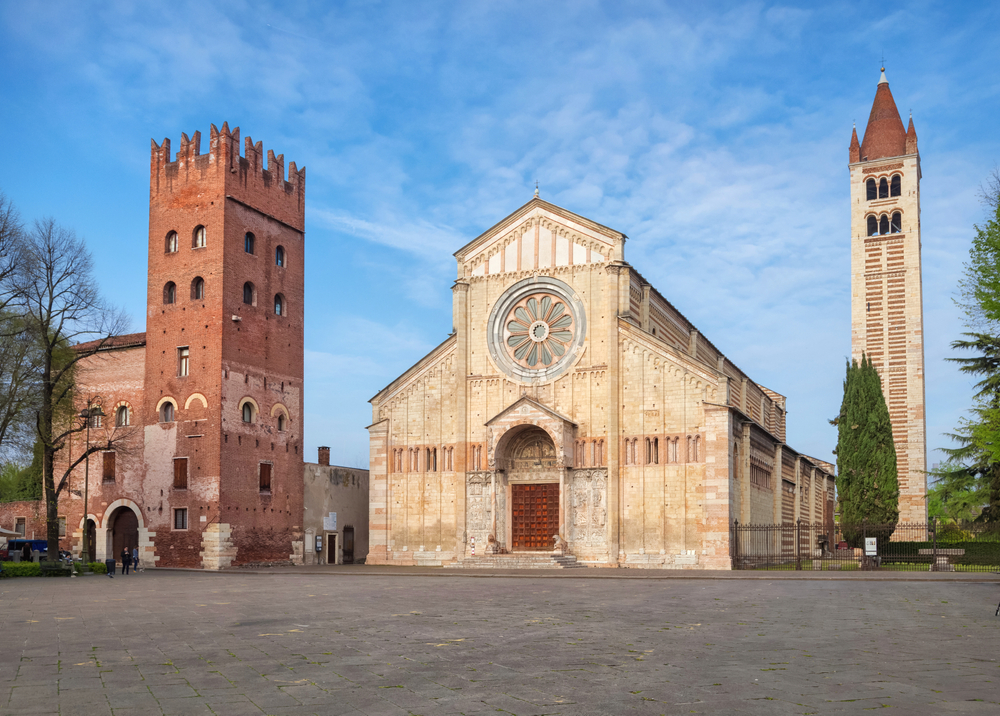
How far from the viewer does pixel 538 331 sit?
40344mm

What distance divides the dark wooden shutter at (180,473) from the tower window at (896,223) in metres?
49.9

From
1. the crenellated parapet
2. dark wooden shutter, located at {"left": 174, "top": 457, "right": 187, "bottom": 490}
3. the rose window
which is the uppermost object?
the crenellated parapet

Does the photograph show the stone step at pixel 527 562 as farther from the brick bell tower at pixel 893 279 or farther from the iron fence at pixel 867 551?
the brick bell tower at pixel 893 279

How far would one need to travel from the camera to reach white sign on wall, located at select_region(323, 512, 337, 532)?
46991 millimetres

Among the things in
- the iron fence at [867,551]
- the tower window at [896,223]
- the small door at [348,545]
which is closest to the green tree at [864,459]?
the iron fence at [867,551]

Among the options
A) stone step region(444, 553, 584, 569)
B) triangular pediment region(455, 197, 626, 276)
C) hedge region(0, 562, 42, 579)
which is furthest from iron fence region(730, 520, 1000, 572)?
hedge region(0, 562, 42, 579)

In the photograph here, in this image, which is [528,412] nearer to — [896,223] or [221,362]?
[221,362]

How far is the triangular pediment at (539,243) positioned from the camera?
3969cm

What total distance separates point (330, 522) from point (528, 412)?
14982mm

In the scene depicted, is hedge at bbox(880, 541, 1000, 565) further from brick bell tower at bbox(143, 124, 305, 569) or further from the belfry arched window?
the belfry arched window

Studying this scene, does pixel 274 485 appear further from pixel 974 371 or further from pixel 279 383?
pixel 974 371

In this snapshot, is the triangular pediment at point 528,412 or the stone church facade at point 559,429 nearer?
the stone church facade at point 559,429

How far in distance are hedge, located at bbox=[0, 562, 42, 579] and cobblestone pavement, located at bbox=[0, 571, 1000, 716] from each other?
41.2 ft

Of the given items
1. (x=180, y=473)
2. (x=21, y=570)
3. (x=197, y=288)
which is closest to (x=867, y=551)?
(x=180, y=473)
